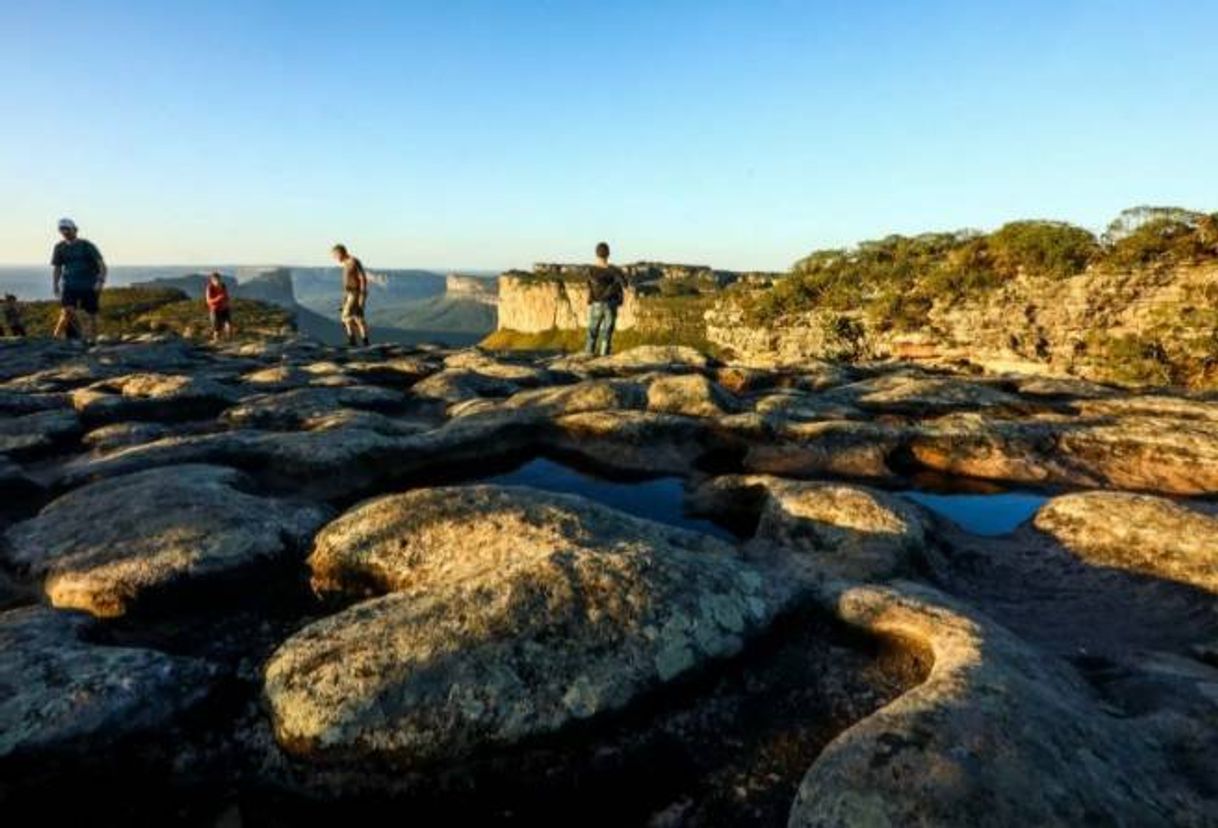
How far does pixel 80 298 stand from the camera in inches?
1340

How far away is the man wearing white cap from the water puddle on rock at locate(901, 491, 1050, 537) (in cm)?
3577

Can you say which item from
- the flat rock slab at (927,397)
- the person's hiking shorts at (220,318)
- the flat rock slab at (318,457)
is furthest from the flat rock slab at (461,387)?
the person's hiking shorts at (220,318)

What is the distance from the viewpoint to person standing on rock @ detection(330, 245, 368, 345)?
→ 117 ft

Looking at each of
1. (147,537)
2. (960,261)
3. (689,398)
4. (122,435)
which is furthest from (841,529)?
(960,261)

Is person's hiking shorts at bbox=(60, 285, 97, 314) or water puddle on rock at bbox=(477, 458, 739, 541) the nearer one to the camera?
water puddle on rock at bbox=(477, 458, 739, 541)

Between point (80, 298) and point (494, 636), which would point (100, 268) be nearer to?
point (80, 298)

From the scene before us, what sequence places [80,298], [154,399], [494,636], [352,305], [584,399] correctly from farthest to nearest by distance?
[352,305] → [80,298] → [154,399] → [584,399] → [494,636]

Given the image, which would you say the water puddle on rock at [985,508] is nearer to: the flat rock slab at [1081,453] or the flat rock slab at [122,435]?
the flat rock slab at [1081,453]

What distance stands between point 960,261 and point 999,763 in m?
49.4

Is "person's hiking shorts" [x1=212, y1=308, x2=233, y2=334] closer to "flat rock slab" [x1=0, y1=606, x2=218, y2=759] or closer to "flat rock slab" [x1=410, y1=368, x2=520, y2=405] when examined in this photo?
"flat rock slab" [x1=410, y1=368, x2=520, y2=405]

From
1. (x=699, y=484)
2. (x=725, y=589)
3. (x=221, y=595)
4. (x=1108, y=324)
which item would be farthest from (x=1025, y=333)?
(x=221, y=595)

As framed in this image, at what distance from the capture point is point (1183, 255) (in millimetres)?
37844

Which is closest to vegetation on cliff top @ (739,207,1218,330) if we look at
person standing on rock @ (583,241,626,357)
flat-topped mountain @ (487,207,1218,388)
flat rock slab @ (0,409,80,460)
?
flat-topped mountain @ (487,207,1218,388)

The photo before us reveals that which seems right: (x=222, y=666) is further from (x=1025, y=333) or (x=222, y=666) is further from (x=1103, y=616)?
(x=1025, y=333)
